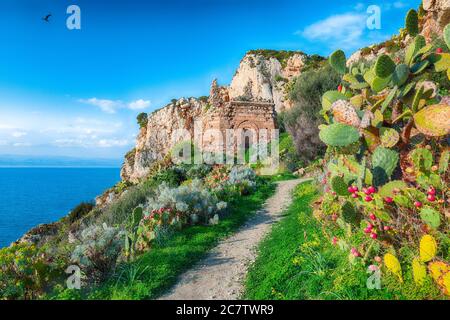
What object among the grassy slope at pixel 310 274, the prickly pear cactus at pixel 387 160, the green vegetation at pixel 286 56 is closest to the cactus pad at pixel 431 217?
the grassy slope at pixel 310 274

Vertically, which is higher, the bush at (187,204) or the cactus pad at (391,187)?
the cactus pad at (391,187)

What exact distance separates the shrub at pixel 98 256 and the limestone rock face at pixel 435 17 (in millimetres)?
21349

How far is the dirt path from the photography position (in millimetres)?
4965

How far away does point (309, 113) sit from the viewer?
61.7ft

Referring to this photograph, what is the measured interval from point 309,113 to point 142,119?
138 feet

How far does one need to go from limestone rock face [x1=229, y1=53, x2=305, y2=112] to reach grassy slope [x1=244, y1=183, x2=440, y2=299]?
41.0m

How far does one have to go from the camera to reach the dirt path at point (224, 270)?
195 inches

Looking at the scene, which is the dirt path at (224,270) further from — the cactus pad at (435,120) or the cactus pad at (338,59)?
the cactus pad at (338,59)

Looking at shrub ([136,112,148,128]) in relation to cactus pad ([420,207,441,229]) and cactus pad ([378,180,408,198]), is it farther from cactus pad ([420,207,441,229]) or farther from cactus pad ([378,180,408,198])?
cactus pad ([420,207,441,229])

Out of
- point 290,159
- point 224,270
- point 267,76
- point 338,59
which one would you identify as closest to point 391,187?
point 338,59

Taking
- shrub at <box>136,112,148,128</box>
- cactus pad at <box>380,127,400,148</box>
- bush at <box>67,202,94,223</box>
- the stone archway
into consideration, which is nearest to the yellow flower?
cactus pad at <box>380,127,400,148</box>

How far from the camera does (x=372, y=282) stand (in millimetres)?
4070
